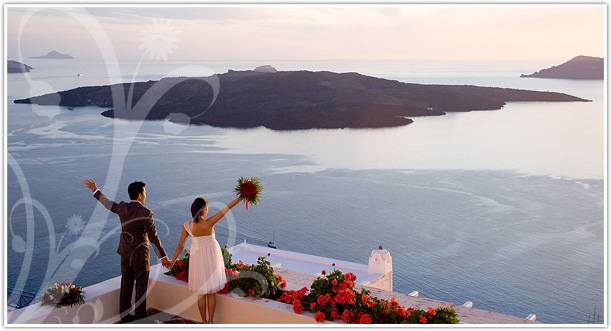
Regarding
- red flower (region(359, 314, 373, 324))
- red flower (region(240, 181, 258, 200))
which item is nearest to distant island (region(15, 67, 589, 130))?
red flower (region(240, 181, 258, 200))

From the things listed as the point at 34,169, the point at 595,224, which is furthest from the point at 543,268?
the point at 34,169

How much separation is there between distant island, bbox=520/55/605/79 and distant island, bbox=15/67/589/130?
9809mm

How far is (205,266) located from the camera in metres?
4.20

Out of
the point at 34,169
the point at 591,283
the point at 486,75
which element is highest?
the point at 486,75

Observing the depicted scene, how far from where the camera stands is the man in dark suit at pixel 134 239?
395cm

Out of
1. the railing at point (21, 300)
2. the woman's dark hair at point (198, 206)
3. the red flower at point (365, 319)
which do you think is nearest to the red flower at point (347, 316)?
the red flower at point (365, 319)

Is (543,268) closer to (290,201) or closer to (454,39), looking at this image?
(290,201)

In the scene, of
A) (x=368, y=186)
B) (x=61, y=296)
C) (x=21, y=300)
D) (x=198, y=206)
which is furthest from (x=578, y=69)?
(x=61, y=296)

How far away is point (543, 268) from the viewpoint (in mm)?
25000

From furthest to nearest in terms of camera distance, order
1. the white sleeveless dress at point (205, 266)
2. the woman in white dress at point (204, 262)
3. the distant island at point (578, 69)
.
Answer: the distant island at point (578, 69) < the white sleeveless dress at point (205, 266) < the woman in white dress at point (204, 262)

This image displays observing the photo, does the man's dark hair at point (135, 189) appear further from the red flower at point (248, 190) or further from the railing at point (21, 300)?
the railing at point (21, 300)

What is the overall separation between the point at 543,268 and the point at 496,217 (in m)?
6.58

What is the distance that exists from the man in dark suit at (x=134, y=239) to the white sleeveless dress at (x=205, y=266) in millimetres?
205

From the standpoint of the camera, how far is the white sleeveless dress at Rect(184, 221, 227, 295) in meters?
4.12
